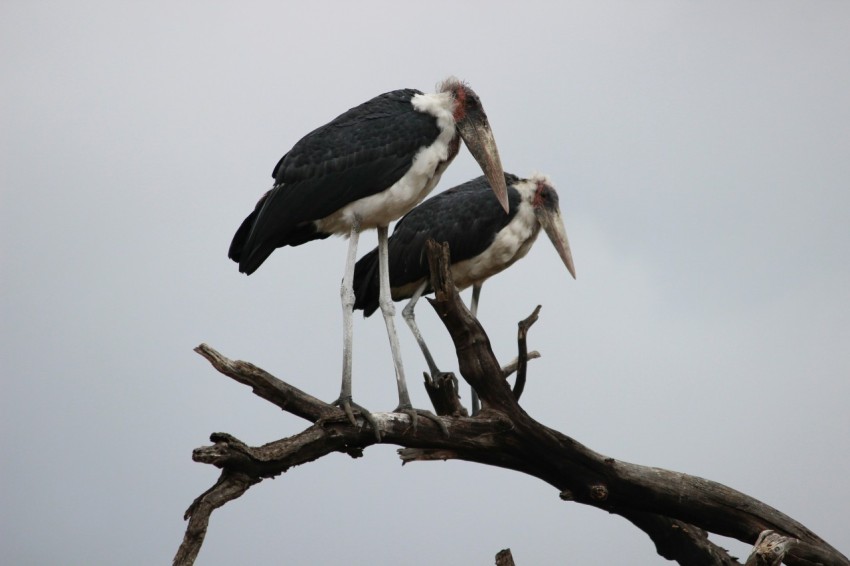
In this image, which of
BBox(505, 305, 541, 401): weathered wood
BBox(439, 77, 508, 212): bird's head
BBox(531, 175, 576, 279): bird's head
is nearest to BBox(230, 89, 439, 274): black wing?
BBox(439, 77, 508, 212): bird's head

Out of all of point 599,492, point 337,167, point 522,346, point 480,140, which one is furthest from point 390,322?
point 599,492

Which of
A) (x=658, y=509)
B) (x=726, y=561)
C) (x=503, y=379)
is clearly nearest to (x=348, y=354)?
(x=503, y=379)

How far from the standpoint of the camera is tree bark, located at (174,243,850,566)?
21.0ft

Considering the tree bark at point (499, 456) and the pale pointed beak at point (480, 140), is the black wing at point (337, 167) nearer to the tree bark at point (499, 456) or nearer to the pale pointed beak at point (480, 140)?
the pale pointed beak at point (480, 140)

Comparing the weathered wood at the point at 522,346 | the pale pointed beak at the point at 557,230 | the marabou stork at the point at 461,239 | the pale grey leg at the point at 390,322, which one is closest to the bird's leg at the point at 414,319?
the marabou stork at the point at 461,239

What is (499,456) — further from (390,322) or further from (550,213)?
(550,213)

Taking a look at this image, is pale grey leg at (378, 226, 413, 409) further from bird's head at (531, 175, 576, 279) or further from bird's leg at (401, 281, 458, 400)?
bird's head at (531, 175, 576, 279)

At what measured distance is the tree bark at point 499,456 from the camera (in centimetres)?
641

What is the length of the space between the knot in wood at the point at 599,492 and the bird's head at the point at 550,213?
3.98 meters

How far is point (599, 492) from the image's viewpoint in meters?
8.03

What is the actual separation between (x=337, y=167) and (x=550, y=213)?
4.02m

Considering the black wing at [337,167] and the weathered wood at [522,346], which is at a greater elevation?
the black wing at [337,167]

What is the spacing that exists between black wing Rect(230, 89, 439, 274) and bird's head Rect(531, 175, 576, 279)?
137 inches

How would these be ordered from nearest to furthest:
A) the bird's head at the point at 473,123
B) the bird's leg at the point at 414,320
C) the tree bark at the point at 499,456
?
the tree bark at the point at 499,456
the bird's head at the point at 473,123
the bird's leg at the point at 414,320
